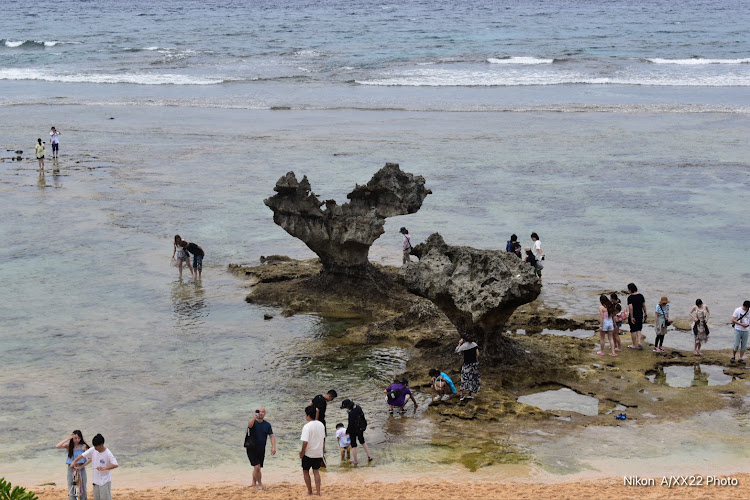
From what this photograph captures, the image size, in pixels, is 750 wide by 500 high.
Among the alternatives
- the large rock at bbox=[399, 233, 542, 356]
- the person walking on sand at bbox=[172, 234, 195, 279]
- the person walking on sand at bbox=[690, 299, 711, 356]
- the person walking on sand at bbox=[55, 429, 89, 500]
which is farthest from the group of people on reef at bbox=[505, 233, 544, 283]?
the person walking on sand at bbox=[55, 429, 89, 500]

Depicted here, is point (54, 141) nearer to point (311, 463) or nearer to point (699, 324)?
point (699, 324)

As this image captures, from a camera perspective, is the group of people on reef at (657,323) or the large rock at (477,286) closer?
the large rock at (477,286)

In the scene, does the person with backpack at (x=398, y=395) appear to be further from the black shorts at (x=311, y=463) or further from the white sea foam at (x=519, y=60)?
the white sea foam at (x=519, y=60)

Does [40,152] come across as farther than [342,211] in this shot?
Yes

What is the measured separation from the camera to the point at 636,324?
18.7 metres

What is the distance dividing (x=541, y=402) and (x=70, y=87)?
168 ft

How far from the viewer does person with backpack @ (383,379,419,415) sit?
51.7ft

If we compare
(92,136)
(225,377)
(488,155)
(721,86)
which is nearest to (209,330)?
(225,377)

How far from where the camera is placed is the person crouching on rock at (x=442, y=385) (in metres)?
16.4

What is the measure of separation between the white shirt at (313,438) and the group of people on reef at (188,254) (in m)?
11.2

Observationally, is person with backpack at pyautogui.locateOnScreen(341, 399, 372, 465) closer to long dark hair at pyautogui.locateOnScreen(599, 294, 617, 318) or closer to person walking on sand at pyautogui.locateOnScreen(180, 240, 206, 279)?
long dark hair at pyautogui.locateOnScreen(599, 294, 617, 318)

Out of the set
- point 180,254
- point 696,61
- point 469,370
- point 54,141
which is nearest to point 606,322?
point 469,370

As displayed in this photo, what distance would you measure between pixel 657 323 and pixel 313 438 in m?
8.36

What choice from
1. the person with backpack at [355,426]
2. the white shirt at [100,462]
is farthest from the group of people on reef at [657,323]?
the white shirt at [100,462]
